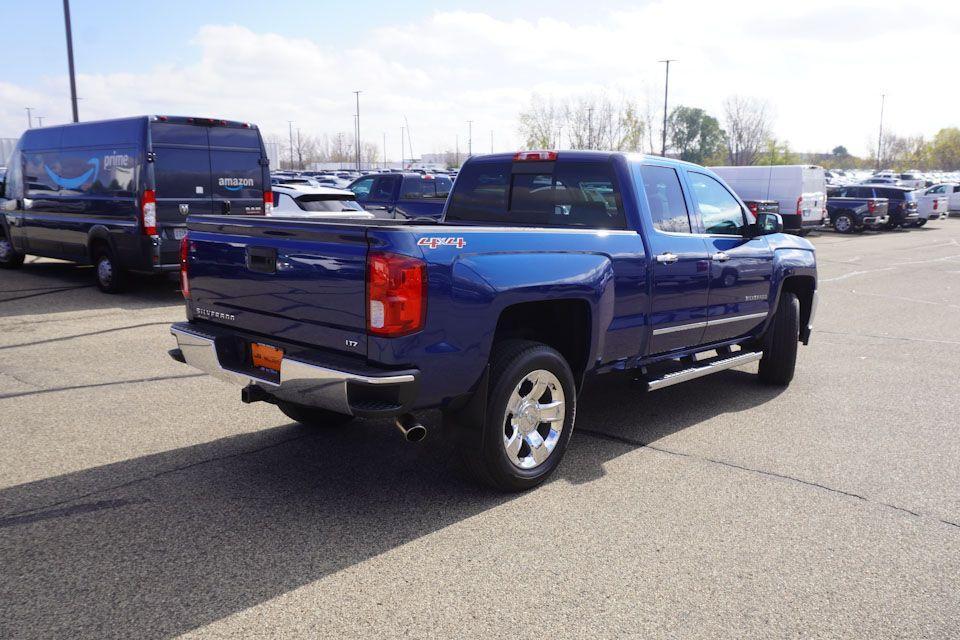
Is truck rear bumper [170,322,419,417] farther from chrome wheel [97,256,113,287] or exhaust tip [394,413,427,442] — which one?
chrome wheel [97,256,113,287]

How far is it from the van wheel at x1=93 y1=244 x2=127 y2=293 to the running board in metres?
8.42

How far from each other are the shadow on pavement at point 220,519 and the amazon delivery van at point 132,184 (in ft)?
20.7

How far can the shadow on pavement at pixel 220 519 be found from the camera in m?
3.36

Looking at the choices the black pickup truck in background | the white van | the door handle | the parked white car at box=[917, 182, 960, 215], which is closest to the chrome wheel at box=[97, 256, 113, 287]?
the door handle

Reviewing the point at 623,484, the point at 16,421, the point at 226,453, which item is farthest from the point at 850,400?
the point at 16,421

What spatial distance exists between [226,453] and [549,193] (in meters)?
2.78

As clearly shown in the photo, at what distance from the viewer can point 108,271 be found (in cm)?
1170

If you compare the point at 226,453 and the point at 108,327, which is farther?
the point at 108,327

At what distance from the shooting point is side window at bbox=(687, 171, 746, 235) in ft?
20.6

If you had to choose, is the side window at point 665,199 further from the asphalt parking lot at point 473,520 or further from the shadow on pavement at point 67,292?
the shadow on pavement at point 67,292

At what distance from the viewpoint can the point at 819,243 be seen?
25.9m

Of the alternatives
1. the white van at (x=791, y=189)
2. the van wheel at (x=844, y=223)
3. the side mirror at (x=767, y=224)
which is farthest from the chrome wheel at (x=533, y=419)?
the van wheel at (x=844, y=223)

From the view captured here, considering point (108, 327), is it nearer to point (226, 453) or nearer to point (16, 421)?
point (16, 421)

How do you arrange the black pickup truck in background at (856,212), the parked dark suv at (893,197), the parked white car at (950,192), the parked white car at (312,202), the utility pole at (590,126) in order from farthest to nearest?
1. the utility pole at (590,126)
2. the parked white car at (950,192)
3. the parked dark suv at (893,197)
4. the black pickup truck in background at (856,212)
5. the parked white car at (312,202)
